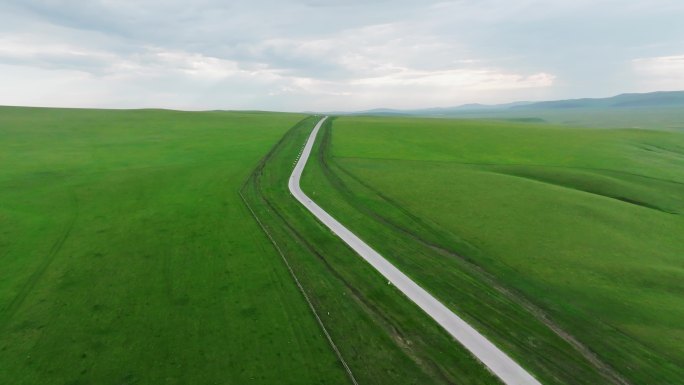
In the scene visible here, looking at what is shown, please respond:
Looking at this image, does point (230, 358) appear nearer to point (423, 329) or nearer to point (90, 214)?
point (423, 329)

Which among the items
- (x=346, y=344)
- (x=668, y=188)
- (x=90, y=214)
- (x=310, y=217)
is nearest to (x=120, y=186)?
(x=90, y=214)

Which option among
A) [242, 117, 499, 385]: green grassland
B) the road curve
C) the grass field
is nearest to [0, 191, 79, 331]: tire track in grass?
the grass field

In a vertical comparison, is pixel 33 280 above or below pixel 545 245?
above

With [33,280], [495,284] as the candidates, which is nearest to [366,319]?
[495,284]

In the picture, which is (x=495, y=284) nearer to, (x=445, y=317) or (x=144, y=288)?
(x=445, y=317)

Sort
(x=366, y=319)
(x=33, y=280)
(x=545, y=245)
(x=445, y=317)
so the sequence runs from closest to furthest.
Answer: (x=366, y=319), (x=445, y=317), (x=33, y=280), (x=545, y=245)

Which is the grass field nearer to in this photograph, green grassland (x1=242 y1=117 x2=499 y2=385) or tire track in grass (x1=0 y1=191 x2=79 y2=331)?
tire track in grass (x1=0 y1=191 x2=79 y2=331)

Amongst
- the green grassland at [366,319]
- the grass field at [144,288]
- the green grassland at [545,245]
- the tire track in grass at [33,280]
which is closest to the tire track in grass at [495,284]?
the green grassland at [545,245]
